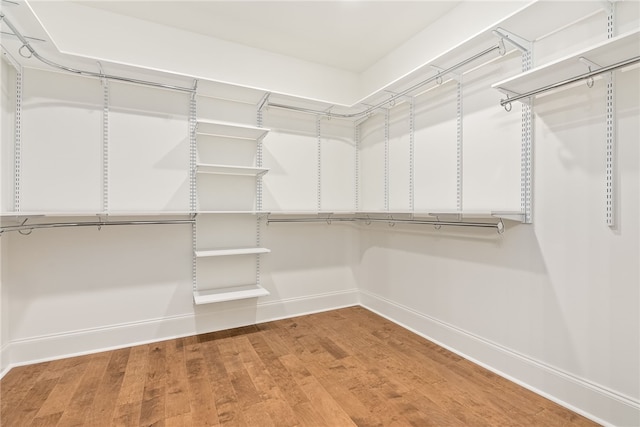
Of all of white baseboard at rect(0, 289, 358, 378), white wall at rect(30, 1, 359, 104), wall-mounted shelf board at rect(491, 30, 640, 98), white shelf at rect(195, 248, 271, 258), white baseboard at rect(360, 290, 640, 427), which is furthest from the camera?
white shelf at rect(195, 248, 271, 258)

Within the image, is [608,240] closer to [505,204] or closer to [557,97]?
[505,204]

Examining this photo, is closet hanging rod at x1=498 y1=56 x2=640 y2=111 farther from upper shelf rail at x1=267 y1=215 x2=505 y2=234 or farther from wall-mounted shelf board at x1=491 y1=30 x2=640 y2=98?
upper shelf rail at x1=267 y1=215 x2=505 y2=234

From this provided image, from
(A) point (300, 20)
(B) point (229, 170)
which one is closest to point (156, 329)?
(B) point (229, 170)

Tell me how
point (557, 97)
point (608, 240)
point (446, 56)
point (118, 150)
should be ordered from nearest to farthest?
point (608, 240), point (557, 97), point (446, 56), point (118, 150)

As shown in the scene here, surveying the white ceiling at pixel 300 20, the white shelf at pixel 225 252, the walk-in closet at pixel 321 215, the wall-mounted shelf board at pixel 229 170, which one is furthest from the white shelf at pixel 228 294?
the white ceiling at pixel 300 20

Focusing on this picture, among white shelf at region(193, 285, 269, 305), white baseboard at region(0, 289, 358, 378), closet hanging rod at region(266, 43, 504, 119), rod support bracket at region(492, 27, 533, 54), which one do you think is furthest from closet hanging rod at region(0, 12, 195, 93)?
rod support bracket at region(492, 27, 533, 54)

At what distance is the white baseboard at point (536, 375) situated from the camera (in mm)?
1612

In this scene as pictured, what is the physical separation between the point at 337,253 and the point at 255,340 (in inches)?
55.0

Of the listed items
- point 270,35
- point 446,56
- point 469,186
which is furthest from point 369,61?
point 469,186

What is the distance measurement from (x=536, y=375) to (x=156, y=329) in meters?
2.97

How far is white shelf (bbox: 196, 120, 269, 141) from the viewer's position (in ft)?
8.79

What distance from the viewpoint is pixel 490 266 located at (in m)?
2.26

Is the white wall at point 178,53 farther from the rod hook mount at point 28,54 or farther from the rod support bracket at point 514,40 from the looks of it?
the rod support bracket at point 514,40

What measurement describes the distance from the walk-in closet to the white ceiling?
27 millimetres
